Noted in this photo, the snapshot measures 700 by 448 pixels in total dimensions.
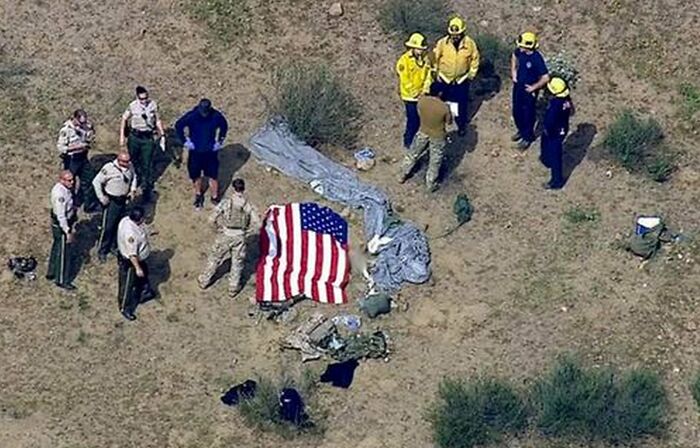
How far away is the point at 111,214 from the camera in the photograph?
19906 millimetres

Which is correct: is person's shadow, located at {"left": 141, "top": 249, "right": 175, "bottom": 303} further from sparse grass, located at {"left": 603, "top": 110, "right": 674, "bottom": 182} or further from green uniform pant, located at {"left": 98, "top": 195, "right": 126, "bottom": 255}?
sparse grass, located at {"left": 603, "top": 110, "right": 674, "bottom": 182}

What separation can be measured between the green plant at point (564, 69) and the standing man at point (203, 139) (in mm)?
4912

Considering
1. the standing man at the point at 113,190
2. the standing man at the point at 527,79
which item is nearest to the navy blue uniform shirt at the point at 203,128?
the standing man at the point at 113,190

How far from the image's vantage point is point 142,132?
811 inches

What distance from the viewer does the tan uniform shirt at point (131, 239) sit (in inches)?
739

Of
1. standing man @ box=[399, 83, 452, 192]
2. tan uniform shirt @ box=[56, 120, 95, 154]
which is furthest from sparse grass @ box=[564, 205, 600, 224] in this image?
tan uniform shirt @ box=[56, 120, 95, 154]

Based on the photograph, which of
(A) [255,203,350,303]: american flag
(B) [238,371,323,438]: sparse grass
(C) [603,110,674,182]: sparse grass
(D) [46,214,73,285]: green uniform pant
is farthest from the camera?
(C) [603,110,674,182]: sparse grass

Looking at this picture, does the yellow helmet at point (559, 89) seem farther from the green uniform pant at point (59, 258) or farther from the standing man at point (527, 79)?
the green uniform pant at point (59, 258)

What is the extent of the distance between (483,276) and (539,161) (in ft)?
7.75

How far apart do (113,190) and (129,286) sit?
1186 mm

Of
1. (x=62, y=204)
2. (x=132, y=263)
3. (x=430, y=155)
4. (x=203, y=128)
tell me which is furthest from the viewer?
(x=430, y=155)

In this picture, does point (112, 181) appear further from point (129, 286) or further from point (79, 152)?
point (129, 286)

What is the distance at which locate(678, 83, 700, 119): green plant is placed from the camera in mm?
22797

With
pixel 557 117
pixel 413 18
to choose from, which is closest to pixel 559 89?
pixel 557 117
